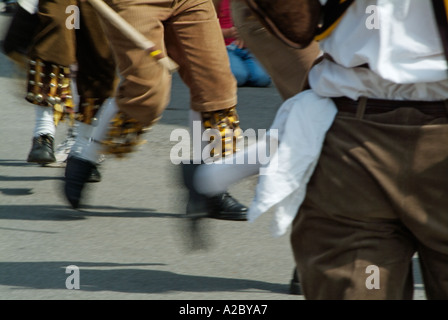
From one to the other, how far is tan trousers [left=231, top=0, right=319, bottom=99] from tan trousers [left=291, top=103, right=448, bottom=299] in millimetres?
1493

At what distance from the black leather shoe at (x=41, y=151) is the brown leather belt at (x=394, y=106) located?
3.26m

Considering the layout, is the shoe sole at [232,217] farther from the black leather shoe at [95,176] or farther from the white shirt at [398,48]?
the white shirt at [398,48]

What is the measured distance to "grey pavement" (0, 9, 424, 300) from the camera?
3521mm

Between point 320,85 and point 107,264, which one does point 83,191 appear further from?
point 320,85

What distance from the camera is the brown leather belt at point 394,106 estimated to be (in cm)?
185

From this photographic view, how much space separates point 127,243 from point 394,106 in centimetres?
237

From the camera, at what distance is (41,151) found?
16.2 feet

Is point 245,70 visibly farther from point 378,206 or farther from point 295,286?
point 378,206

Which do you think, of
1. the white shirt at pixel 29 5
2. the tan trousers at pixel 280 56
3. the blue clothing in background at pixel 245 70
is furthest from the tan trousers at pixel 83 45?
the blue clothing in background at pixel 245 70

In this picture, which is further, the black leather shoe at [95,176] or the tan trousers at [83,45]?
the black leather shoe at [95,176]

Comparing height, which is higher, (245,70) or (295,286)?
(295,286)

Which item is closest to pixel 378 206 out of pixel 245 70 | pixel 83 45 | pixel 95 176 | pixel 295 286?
pixel 295 286

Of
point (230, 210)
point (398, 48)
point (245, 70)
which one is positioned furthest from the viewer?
point (245, 70)

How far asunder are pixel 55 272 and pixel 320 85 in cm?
209
